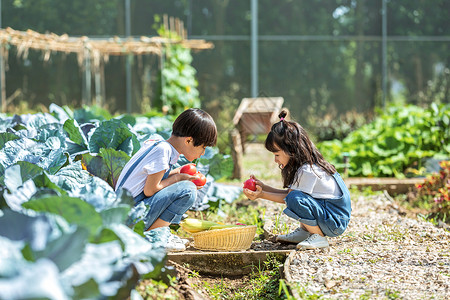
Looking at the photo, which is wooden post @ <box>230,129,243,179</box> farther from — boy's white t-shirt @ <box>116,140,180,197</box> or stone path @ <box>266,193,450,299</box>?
boy's white t-shirt @ <box>116,140,180,197</box>

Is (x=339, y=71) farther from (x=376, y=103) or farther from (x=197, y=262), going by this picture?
(x=197, y=262)

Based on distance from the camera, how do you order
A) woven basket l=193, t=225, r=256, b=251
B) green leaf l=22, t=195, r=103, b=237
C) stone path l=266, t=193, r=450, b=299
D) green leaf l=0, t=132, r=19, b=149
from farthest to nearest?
1. green leaf l=0, t=132, r=19, b=149
2. woven basket l=193, t=225, r=256, b=251
3. stone path l=266, t=193, r=450, b=299
4. green leaf l=22, t=195, r=103, b=237

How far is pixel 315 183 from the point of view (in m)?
2.94

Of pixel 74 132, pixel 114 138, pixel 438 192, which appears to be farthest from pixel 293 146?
pixel 438 192

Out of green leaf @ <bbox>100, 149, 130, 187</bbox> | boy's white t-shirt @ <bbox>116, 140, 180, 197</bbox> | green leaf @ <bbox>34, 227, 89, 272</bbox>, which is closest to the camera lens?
green leaf @ <bbox>34, 227, 89, 272</bbox>

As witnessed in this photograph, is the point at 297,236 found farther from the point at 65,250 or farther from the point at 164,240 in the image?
the point at 65,250

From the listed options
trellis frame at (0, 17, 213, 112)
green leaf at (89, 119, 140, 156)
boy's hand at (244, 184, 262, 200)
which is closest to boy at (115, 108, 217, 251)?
boy's hand at (244, 184, 262, 200)

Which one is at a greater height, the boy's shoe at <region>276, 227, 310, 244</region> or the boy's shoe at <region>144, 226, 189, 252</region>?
the boy's shoe at <region>144, 226, 189, 252</region>

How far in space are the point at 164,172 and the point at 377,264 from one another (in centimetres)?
116

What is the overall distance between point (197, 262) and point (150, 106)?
28.2 feet

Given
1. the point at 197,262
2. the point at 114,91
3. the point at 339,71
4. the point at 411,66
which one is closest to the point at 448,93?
the point at 411,66

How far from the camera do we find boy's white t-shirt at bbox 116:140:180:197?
269cm

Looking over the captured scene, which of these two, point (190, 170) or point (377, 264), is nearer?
point (377, 264)

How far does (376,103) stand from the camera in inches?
461
